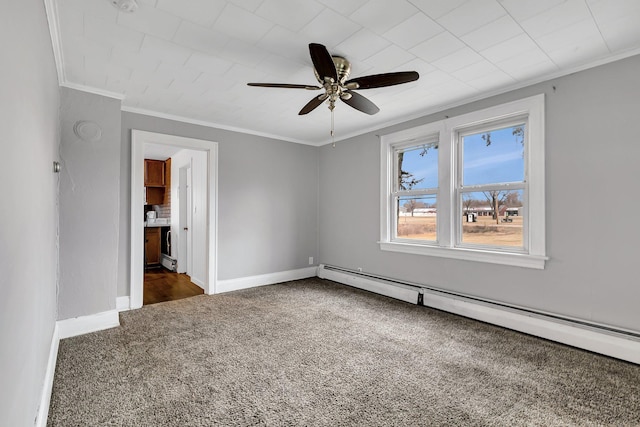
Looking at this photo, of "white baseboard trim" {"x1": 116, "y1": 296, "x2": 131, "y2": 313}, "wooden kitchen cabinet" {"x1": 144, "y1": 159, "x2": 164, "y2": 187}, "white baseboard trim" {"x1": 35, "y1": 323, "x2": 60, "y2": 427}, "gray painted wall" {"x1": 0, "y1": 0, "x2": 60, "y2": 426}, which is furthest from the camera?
"wooden kitchen cabinet" {"x1": 144, "y1": 159, "x2": 164, "y2": 187}

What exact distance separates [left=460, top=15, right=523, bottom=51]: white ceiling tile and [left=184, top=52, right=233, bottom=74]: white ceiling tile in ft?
6.23

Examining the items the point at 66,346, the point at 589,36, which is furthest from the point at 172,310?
the point at 589,36

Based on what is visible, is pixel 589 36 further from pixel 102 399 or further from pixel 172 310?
pixel 172 310

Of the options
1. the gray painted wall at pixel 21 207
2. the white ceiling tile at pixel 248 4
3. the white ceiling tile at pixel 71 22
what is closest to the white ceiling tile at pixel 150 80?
the white ceiling tile at pixel 71 22

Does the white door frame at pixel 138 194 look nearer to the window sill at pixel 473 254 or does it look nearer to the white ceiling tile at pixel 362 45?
the white ceiling tile at pixel 362 45

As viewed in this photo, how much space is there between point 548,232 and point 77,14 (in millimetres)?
4080

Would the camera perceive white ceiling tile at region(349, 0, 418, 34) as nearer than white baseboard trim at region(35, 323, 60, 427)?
No

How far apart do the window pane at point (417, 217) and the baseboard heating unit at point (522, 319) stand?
26.0 inches

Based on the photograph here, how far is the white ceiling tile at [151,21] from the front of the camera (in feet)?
6.25

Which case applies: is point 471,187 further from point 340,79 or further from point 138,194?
point 138,194

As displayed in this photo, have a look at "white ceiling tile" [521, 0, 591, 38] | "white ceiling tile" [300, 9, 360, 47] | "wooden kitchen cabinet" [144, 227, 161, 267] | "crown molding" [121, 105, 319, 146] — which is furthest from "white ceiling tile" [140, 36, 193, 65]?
"wooden kitchen cabinet" [144, 227, 161, 267]

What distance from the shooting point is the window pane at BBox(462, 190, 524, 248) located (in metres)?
3.12

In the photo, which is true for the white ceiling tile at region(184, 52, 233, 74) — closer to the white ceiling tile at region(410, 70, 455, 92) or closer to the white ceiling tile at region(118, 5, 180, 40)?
the white ceiling tile at region(118, 5, 180, 40)

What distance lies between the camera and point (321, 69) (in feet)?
6.82
